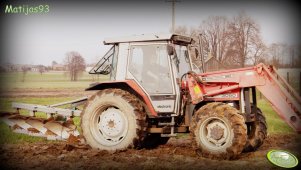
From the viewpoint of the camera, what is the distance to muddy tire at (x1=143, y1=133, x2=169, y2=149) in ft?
31.4

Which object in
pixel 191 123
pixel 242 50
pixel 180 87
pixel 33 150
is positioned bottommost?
pixel 33 150

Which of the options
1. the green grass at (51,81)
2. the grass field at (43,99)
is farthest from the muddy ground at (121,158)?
the green grass at (51,81)

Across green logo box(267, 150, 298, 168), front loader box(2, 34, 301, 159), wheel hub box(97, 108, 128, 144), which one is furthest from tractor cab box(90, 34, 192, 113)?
green logo box(267, 150, 298, 168)

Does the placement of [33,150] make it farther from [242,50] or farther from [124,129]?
[242,50]

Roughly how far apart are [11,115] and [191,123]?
15.6 ft

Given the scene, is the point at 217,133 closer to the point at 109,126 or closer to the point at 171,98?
the point at 171,98

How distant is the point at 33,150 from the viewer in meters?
8.90

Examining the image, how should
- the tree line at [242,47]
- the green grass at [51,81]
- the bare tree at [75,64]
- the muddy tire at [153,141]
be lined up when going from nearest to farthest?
the muddy tire at [153,141] < the tree line at [242,47] < the bare tree at [75,64] < the green grass at [51,81]

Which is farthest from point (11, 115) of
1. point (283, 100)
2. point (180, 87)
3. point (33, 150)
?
point (283, 100)

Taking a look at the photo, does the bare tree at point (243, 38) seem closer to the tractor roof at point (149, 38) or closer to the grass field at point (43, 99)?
the grass field at point (43, 99)

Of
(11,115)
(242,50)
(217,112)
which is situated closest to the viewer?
(217,112)

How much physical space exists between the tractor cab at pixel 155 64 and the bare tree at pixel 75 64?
9.20 m

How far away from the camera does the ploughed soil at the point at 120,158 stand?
7.41 m

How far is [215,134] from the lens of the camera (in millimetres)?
7871
